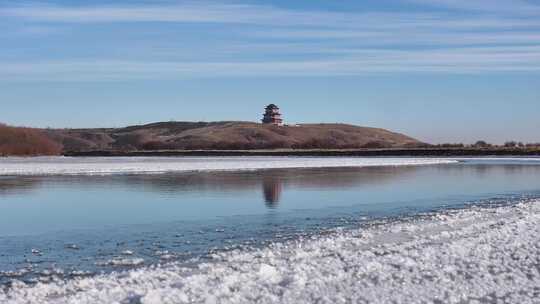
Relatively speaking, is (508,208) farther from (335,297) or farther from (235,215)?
(335,297)

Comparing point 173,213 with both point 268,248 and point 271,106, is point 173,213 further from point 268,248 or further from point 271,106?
point 271,106

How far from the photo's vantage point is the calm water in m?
9.20

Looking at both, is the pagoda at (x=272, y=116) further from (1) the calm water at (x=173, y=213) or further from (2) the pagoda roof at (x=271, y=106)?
(1) the calm water at (x=173, y=213)

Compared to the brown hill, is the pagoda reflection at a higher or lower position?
lower

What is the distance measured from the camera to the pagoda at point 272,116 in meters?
183

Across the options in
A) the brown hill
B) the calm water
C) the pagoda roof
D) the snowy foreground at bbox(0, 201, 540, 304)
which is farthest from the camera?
the pagoda roof

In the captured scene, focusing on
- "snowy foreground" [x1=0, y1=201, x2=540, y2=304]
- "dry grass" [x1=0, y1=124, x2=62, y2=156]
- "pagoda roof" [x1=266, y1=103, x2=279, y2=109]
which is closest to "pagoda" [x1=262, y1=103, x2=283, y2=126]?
"pagoda roof" [x1=266, y1=103, x2=279, y2=109]

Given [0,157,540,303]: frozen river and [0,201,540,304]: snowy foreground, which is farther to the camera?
[0,157,540,303]: frozen river

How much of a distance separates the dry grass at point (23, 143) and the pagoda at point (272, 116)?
362ft

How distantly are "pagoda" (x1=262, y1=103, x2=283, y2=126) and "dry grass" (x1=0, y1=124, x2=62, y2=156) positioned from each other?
11021 cm

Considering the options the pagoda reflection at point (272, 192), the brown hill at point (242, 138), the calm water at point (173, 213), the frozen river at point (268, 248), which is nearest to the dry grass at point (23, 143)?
the calm water at point (173, 213)

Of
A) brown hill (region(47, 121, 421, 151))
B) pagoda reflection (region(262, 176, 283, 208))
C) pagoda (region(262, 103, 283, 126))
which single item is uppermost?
pagoda (region(262, 103, 283, 126))

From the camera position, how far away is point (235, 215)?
1378 cm

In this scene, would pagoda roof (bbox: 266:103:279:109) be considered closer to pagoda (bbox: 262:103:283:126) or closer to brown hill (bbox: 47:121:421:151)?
pagoda (bbox: 262:103:283:126)
